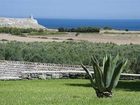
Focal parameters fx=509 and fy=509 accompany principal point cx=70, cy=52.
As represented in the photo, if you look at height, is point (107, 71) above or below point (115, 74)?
above

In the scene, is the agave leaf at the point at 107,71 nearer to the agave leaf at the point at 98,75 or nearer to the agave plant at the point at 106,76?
the agave plant at the point at 106,76

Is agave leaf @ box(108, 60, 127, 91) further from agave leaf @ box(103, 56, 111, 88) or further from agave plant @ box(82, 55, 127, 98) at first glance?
agave leaf @ box(103, 56, 111, 88)

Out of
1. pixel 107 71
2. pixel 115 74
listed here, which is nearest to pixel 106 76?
pixel 107 71

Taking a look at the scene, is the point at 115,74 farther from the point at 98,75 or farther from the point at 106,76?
the point at 98,75

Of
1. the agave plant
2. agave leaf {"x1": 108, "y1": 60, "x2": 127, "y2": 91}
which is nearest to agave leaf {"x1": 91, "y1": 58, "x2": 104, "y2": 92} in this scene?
the agave plant

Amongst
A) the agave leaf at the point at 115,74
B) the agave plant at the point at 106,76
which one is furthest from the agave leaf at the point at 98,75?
the agave leaf at the point at 115,74

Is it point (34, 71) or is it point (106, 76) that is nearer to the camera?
point (106, 76)

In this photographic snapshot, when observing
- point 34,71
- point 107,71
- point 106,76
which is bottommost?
point 34,71

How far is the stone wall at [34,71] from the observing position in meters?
27.0

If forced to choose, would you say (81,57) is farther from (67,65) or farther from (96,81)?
(96,81)

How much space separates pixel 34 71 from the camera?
89.9 feet

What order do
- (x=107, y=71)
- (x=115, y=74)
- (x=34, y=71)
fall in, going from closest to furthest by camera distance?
1. (x=107, y=71)
2. (x=115, y=74)
3. (x=34, y=71)

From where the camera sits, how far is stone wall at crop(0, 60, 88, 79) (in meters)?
27.0

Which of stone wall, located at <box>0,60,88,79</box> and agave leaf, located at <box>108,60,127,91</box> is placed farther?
stone wall, located at <box>0,60,88,79</box>
